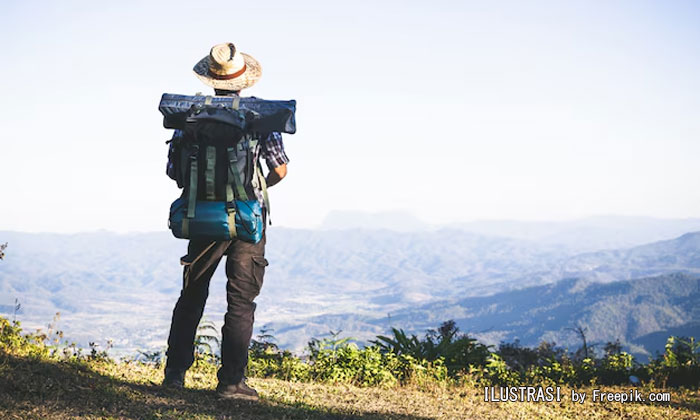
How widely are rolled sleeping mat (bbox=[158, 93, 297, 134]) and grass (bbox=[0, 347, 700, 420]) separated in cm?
232

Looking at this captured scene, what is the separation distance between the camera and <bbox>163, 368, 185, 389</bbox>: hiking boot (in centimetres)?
589

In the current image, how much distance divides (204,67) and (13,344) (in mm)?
3235

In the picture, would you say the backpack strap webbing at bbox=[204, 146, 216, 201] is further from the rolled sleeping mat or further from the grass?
the grass

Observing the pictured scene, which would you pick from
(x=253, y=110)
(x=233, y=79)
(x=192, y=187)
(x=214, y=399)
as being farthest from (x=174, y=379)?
(x=233, y=79)

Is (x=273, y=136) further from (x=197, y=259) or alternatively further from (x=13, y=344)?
(x=13, y=344)

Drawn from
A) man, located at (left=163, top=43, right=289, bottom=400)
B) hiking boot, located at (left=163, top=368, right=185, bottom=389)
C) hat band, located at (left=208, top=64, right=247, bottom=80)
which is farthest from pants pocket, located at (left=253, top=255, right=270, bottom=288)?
hat band, located at (left=208, top=64, right=247, bottom=80)

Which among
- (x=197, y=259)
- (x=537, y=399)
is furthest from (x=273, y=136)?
(x=537, y=399)

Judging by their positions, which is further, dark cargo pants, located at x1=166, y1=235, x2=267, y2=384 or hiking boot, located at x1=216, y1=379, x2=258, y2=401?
hiking boot, located at x1=216, y1=379, x2=258, y2=401

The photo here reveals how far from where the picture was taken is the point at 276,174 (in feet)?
18.4

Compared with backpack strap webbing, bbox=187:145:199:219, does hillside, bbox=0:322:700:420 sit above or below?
below

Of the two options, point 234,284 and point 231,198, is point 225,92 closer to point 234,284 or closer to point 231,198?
point 231,198

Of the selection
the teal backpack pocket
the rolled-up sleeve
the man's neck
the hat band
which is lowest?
the teal backpack pocket

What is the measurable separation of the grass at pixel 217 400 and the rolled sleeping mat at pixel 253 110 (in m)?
2.32

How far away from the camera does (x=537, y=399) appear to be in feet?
26.0
